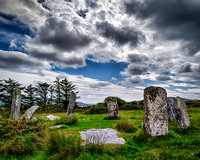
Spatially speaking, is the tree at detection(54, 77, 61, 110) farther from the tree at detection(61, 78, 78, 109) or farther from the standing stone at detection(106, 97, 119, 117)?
the standing stone at detection(106, 97, 119, 117)

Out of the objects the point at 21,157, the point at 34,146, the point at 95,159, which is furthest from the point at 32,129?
the point at 95,159

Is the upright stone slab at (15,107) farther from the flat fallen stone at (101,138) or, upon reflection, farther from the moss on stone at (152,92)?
the moss on stone at (152,92)

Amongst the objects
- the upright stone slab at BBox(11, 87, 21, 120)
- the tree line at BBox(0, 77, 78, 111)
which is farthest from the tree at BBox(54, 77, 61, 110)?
the upright stone slab at BBox(11, 87, 21, 120)

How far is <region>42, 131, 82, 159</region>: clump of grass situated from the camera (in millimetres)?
4172

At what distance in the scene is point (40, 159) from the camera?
412cm

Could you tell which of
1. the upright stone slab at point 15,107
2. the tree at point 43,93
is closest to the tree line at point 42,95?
the tree at point 43,93

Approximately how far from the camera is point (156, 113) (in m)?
6.51

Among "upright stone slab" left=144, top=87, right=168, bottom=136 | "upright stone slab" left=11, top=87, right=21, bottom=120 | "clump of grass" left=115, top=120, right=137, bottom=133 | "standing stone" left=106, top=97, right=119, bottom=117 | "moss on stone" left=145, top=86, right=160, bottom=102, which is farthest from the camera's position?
"standing stone" left=106, top=97, right=119, bottom=117

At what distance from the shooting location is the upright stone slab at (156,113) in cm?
643

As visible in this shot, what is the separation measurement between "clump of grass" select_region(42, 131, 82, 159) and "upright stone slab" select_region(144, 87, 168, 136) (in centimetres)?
400

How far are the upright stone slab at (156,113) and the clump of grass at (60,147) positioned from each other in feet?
13.1

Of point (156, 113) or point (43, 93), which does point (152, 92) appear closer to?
point (156, 113)

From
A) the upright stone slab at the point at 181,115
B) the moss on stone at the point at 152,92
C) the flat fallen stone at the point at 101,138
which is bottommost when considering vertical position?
the flat fallen stone at the point at 101,138

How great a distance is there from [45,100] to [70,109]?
96.7ft
